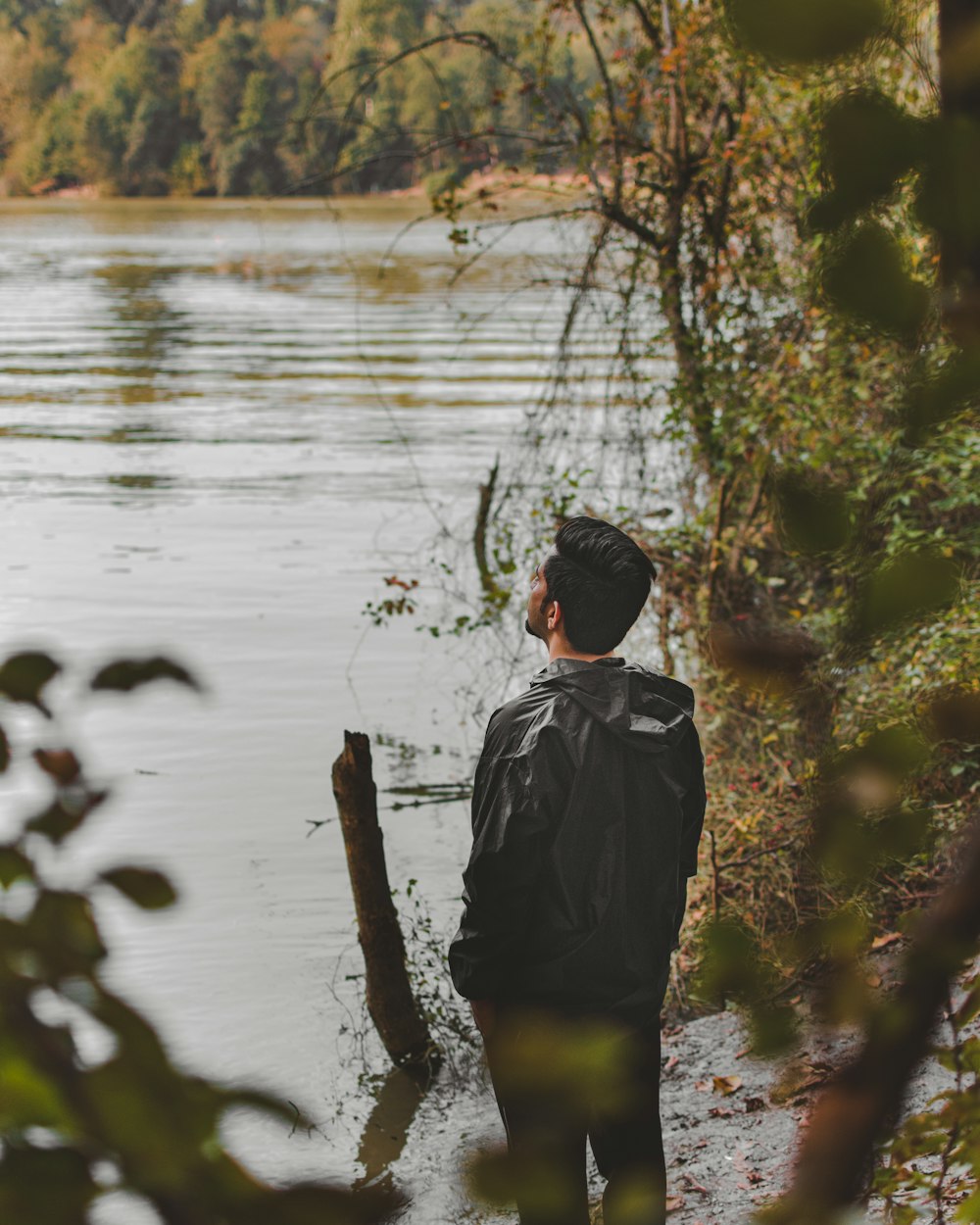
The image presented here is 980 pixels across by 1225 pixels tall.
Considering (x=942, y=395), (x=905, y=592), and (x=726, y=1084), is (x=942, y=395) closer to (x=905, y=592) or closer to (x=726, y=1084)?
(x=905, y=592)

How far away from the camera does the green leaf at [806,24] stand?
1.72ft

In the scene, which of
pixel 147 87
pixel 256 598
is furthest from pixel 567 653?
pixel 147 87

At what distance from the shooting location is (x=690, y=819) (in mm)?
3070

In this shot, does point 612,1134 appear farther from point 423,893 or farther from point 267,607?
point 267,607

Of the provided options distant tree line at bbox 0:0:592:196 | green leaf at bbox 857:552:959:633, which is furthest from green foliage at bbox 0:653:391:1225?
distant tree line at bbox 0:0:592:196

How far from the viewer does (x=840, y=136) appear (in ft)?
1.91

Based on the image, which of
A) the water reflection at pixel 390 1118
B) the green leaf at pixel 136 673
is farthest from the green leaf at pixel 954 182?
the water reflection at pixel 390 1118

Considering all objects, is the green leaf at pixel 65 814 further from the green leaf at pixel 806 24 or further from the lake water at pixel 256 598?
the green leaf at pixel 806 24

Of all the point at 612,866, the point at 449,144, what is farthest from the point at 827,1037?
the point at 449,144

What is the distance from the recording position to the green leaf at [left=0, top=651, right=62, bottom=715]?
58 centimetres

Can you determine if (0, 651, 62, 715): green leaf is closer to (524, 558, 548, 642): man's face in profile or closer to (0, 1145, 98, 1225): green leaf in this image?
(0, 1145, 98, 1225): green leaf

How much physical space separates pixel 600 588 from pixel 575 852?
0.62 meters

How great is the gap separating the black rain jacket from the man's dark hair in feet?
0.42

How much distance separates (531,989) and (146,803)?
22.5 ft
